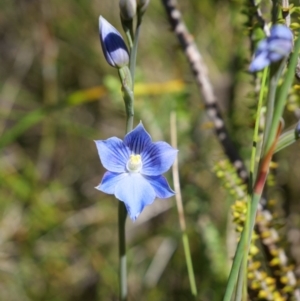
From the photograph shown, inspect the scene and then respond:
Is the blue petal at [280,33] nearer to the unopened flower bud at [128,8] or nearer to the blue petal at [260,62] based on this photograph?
the blue petal at [260,62]

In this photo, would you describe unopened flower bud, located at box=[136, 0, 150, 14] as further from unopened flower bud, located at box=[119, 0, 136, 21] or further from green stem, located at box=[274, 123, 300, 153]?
green stem, located at box=[274, 123, 300, 153]

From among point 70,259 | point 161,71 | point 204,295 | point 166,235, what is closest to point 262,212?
Answer: point 204,295

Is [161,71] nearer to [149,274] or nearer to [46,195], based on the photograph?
[46,195]

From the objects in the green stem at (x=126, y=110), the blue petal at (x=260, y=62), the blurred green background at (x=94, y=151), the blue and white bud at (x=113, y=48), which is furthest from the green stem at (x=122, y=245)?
the blurred green background at (x=94, y=151)

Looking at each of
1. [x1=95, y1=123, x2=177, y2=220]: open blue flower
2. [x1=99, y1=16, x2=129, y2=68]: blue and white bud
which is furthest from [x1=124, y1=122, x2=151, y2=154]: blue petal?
[x1=99, y1=16, x2=129, y2=68]: blue and white bud

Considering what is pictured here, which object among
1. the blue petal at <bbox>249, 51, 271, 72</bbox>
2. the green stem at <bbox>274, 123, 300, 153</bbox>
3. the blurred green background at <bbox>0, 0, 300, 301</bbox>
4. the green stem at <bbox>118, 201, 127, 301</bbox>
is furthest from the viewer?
the blurred green background at <bbox>0, 0, 300, 301</bbox>

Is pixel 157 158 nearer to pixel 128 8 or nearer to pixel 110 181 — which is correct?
pixel 110 181
